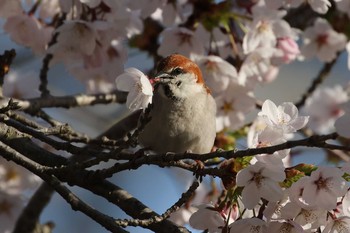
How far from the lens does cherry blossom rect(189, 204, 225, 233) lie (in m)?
2.20

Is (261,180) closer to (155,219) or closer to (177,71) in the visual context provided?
(155,219)

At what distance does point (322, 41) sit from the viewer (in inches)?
160

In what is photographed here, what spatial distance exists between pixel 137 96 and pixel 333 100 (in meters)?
3.01

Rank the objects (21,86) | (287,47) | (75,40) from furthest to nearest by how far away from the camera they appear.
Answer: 1. (21,86)
2. (287,47)
3. (75,40)

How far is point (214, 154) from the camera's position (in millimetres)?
1842

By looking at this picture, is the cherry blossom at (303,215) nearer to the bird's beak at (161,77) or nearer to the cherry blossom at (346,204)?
the cherry blossom at (346,204)

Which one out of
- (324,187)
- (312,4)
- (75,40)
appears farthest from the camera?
(75,40)

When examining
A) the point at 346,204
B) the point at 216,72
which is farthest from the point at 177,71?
the point at 346,204

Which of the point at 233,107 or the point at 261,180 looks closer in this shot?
the point at 261,180

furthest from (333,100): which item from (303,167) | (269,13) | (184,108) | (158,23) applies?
(303,167)

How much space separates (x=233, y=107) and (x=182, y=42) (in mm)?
400

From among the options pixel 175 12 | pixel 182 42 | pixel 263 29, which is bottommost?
pixel 263 29

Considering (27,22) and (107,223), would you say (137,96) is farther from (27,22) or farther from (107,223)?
(27,22)

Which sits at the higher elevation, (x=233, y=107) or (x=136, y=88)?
(x=136, y=88)
